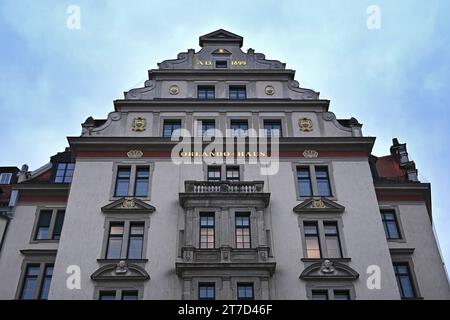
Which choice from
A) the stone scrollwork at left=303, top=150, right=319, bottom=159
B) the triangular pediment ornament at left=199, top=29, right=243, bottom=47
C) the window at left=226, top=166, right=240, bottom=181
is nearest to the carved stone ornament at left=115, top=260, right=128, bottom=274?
the window at left=226, top=166, right=240, bottom=181

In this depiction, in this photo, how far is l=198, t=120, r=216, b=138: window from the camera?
36.6 meters

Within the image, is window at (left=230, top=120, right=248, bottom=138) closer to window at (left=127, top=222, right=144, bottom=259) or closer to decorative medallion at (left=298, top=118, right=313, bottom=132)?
decorative medallion at (left=298, top=118, right=313, bottom=132)

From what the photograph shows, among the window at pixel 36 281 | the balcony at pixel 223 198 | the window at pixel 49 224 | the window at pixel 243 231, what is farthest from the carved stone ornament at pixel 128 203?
the window at pixel 243 231

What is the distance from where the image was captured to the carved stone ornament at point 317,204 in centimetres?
3285

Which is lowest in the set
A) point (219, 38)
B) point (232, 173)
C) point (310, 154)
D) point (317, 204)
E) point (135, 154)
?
Result: point (317, 204)

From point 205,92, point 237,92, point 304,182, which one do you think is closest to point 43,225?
point 205,92

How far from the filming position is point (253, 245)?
1205 inches

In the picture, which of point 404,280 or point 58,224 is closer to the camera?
point 404,280

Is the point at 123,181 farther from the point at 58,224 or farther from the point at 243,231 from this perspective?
the point at 243,231

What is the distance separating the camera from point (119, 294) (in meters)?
29.2

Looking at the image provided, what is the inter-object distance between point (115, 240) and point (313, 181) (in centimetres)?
1237

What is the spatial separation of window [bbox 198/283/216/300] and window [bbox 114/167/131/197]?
25.8ft
